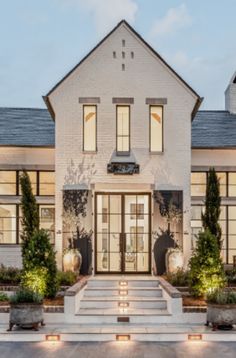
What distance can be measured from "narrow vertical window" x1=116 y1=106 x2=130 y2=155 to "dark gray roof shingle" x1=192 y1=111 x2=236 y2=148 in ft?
10.3

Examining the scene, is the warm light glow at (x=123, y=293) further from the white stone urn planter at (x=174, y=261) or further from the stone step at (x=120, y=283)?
the white stone urn planter at (x=174, y=261)

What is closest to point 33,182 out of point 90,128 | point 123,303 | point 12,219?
point 12,219

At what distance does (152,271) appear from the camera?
16172 mm

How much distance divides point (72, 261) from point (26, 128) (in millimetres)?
6714

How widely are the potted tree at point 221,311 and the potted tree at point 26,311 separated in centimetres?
404

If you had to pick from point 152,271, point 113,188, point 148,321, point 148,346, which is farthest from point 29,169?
point 148,346

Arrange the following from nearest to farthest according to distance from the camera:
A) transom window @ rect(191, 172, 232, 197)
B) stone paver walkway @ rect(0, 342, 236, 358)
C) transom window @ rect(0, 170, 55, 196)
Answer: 1. stone paver walkway @ rect(0, 342, 236, 358)
2. transom window @ rect(0, 170, 55, 196)
3. transom window @ rect(191, 172, 232, 197)

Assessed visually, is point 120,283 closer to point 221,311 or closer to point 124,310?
point 124,310

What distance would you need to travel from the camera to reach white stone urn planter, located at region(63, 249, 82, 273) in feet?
51.4

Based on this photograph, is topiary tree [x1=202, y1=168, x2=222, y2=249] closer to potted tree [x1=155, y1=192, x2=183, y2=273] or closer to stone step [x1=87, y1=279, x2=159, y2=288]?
potted tree [x1=155, y1=192, x2=183, y2=273]

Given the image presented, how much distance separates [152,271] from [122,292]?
221 centimetres

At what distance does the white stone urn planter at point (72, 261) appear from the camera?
51.4 feet

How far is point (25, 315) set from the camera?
452 inches

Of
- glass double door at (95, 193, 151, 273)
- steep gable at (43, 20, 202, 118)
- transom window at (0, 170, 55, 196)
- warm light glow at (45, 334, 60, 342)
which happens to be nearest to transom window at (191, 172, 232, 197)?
glass double door at (95, 193, 151, 273)
